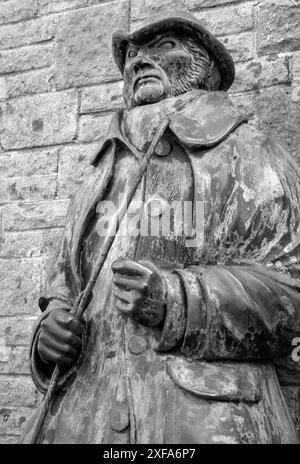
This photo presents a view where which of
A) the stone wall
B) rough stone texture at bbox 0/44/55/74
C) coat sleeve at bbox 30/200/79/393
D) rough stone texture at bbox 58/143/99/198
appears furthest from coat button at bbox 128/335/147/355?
rough stone texture at bbox 0/44/55/74

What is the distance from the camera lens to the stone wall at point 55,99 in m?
3.49

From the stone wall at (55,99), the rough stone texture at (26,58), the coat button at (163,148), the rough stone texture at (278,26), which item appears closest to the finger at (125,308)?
the coat button at (163,148)

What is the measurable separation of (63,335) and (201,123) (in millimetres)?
782

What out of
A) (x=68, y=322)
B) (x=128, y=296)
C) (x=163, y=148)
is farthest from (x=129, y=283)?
(x=163, y=148)

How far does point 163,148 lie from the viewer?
247cm

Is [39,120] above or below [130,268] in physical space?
above

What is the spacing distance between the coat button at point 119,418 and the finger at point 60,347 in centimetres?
22

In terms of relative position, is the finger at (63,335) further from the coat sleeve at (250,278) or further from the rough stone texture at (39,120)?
the rough stone texture at (39,120)

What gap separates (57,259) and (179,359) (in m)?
0.65

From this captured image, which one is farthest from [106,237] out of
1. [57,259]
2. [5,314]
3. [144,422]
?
[5,314]

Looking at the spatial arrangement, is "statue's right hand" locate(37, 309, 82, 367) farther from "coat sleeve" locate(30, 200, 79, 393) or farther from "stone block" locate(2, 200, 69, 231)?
"stone block" locate(2, 200, 69, 231)

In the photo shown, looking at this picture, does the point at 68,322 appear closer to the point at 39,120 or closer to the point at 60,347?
the point at 60,347

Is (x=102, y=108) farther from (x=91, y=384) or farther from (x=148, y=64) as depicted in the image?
(x=91, y=384)

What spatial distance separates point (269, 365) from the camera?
2.29 m
